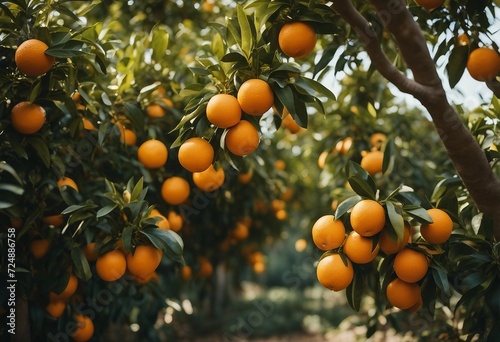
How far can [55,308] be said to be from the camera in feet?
6.16

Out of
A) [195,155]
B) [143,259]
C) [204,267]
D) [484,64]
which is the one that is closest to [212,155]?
[195,155]

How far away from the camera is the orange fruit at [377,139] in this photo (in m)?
2.46

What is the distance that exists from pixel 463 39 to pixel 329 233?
1.09 meters

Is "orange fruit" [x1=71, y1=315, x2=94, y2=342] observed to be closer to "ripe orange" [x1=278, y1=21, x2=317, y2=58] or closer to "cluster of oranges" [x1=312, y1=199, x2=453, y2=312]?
"cluster of oranges" [x1=312, y1=199, x2=453, y2=312]

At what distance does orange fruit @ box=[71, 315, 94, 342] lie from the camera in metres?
1.91

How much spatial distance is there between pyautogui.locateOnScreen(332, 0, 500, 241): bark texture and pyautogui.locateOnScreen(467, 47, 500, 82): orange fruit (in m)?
0.35

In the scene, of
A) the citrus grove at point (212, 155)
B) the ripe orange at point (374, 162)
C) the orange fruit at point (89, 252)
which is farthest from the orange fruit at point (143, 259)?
the ripe orange at point (374, 162)

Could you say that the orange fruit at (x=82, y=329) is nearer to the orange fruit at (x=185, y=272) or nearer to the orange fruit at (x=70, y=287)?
the orange fruit at (x=70, y=287)

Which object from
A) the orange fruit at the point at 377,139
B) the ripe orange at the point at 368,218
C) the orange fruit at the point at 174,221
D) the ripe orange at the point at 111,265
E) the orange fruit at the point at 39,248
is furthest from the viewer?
the orange fruit at the point at 377,139

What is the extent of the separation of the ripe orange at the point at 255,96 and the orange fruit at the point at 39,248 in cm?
106

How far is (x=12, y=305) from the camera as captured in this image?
1662mm

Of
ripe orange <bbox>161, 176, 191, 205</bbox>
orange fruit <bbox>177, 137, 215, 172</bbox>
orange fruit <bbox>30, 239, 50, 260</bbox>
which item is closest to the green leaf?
orange fruit <bbox>30, 239, 50, 260</bbox>

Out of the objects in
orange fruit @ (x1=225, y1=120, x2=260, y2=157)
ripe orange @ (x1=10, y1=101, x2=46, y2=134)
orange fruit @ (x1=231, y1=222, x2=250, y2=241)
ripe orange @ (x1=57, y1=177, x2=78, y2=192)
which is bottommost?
orange fruit @ (x1=231, y1=222, x2=250, y2=241)

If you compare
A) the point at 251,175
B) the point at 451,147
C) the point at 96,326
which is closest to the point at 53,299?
the point at 96,326
